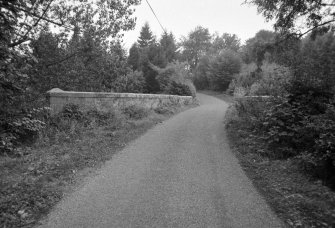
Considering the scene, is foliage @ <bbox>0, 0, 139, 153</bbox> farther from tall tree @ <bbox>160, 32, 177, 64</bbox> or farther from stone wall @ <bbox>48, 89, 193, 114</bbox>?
tall tree @ <bbox>160, 32, 177, 64</bbox>

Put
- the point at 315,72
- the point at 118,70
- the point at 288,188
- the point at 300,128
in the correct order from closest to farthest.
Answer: the point at 288,188, the point at 300,128, the point at 315,72, the point at 118,70

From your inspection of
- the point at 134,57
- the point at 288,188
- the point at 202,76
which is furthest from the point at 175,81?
the point at 202,76

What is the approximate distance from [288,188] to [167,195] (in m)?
2.35

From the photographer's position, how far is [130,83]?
30297 mm

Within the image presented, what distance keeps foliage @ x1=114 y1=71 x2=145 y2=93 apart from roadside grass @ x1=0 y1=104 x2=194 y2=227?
6.49 meters

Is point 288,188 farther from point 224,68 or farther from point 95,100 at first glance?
point 224,68

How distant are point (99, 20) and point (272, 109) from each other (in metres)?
8.66

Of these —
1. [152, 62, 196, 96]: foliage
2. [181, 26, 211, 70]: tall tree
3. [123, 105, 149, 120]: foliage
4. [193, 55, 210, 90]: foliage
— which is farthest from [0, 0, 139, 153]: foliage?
[181, 26, 211, 70]: tall tree

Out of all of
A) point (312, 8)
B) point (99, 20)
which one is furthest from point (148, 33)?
point (312, 8)

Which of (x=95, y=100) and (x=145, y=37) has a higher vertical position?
(x=145, y=37)

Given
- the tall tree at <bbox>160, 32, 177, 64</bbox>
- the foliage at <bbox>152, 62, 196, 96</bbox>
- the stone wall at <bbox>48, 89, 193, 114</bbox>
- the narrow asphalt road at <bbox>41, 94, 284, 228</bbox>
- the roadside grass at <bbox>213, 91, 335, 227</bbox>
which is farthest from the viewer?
the tall tree at <bbox>160, 32, 177, 64</bbox>

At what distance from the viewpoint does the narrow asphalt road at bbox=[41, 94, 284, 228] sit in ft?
13.5

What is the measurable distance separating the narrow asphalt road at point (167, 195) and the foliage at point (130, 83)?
1011cm

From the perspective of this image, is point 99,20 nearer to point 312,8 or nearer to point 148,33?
point 312,8
